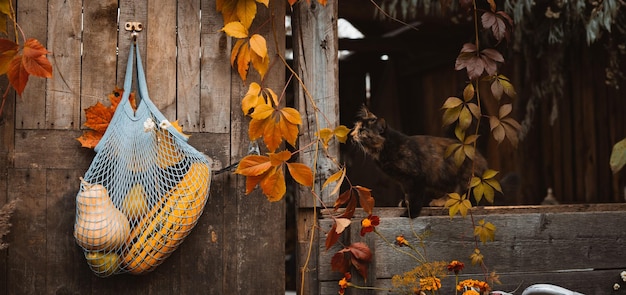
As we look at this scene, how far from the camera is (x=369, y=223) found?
3.10 m

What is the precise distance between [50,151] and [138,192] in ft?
1.56

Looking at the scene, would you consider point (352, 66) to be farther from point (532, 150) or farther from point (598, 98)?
point (598, 98)

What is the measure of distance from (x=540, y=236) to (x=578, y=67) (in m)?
2.91

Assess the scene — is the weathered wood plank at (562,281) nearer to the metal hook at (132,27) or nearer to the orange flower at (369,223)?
the orange flower at (369,223)

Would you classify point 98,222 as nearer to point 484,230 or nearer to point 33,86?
point 33,86

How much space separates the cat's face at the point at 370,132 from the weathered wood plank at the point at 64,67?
1513mm

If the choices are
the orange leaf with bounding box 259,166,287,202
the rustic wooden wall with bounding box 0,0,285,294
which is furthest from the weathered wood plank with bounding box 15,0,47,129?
the orange leaf with bounding box 259,166,287,202

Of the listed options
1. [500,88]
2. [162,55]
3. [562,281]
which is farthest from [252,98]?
[562,281]

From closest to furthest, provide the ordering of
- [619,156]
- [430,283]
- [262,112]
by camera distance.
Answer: [619,156] < [430,283] < [262,112]

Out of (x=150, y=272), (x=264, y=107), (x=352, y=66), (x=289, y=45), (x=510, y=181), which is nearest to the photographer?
(x=264, y=107)

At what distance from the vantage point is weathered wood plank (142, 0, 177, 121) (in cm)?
323

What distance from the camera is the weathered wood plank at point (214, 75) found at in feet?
10.8

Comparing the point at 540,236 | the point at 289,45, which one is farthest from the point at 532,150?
the point at 540,236

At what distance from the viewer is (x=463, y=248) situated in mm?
3537
